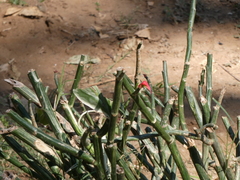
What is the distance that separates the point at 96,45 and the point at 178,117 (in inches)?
102

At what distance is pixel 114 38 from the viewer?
363 centimetres

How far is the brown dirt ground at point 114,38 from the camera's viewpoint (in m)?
3.08

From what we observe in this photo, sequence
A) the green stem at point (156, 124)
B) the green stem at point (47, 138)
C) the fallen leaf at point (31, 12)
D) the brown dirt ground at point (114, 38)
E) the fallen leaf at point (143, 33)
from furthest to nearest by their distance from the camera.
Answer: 1. the fallen leaf at point (31, 12)
2. the fallen leaf at point (143, 33)
3. the brown dirt ground at point (114, 38)
4. the green stem at point (47, 138)
5. the green stem at point (156, 124)

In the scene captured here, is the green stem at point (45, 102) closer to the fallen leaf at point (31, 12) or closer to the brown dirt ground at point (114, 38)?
the brown dirt ground at point (114, 38)

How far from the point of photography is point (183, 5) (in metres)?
4.06

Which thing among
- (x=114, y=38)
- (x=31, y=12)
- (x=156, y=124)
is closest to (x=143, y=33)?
(x=114, y=38)

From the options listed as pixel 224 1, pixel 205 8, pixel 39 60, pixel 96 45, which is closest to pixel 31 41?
pixel 39 60

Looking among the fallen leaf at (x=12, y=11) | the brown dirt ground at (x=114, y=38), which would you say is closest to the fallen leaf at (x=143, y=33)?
the brown dirt ground at (x=114, y=38)

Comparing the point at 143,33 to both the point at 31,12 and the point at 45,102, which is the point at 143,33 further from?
the point at 45,102

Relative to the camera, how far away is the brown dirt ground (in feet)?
10.1

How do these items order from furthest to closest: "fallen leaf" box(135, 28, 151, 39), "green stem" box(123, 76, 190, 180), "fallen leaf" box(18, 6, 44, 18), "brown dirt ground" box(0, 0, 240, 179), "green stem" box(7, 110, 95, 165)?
"fallen leaf" box(18, 6, 44, 18) < "fallen leaf" box(135, 28, 151, 39) < "brown dirt ground" box(0, 0, 240, 179) < "green stem" box(7, 110, 95, 165) < "green stem" box(123, 76, 190, 180)

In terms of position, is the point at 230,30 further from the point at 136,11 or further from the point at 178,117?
the point at 178,117

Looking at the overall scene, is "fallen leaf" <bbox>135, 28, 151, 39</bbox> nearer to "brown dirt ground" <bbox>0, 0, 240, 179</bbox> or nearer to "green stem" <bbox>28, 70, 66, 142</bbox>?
"brown dirt ground" <bbox>0, 0, 240, 179</bbox>

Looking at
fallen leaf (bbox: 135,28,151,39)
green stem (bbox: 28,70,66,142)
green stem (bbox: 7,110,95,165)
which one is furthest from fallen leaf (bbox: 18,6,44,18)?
green stem (bbox: 7,110,95,165)
